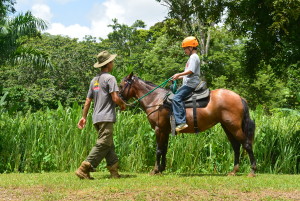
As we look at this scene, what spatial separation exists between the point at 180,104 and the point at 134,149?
100 inches

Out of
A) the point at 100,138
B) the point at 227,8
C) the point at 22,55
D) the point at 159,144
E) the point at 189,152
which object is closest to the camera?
the point at 100,138

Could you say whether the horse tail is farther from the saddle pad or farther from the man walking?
the man walking

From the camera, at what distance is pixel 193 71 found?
7.67 m

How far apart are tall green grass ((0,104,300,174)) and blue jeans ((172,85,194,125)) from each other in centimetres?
200

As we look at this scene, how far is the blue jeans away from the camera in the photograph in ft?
25.5

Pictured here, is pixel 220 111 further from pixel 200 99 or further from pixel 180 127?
pixel 180 127

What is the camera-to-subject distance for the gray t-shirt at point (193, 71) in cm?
767

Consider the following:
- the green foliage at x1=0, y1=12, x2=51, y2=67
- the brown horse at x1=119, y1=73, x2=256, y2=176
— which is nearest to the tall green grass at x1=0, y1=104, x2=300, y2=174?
the brown horse at x1=119, y1=73, x2=256, y2=176

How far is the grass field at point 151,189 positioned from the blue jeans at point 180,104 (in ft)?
4.02

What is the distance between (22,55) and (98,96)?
13617 millimetres

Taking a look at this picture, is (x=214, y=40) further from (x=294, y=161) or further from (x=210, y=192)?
(x=210, y=192)

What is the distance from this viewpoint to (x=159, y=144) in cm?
816

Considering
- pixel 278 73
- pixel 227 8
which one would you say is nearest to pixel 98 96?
pixel 227 8

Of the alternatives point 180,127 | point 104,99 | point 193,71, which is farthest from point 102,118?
point 193,71
